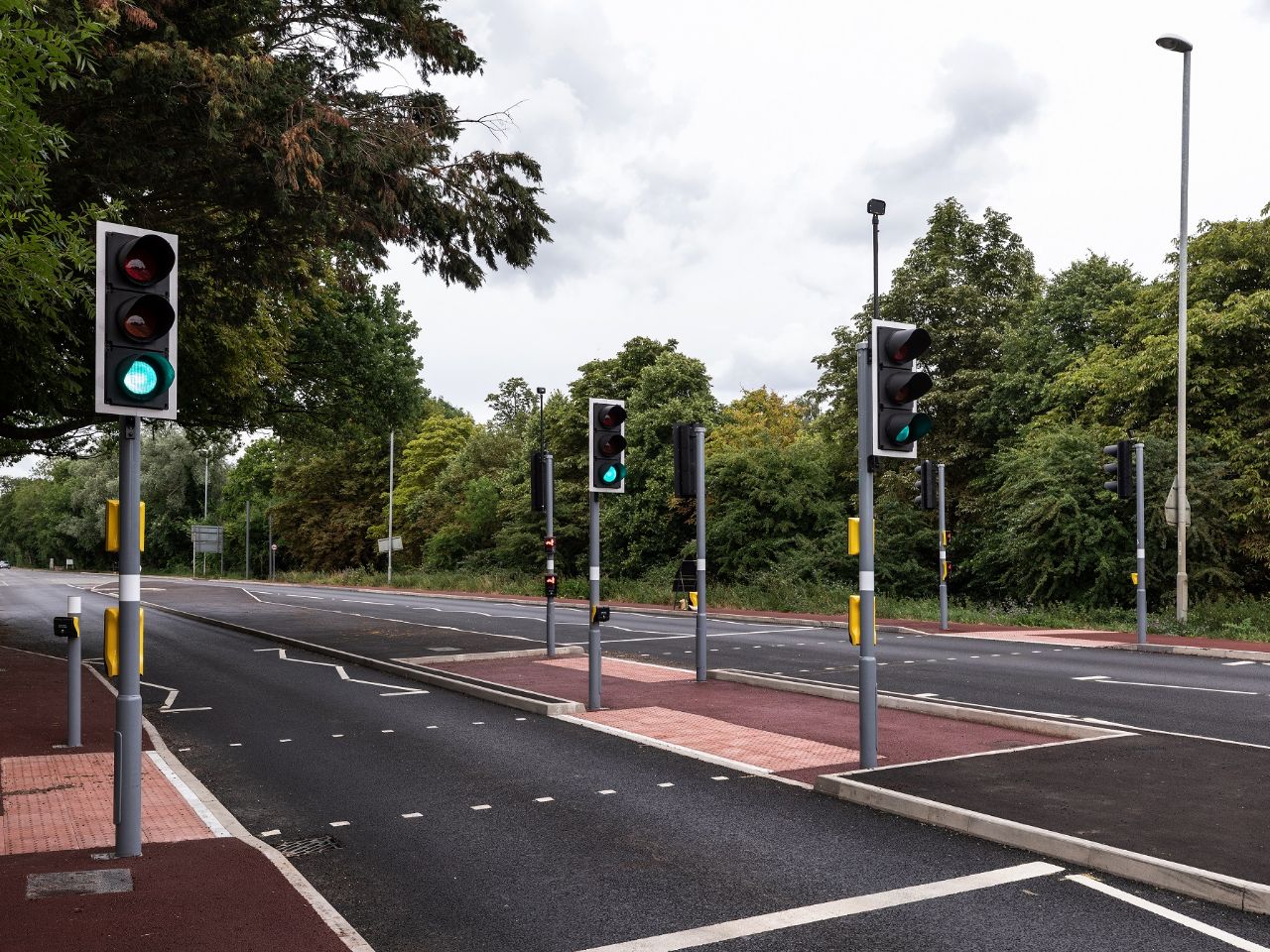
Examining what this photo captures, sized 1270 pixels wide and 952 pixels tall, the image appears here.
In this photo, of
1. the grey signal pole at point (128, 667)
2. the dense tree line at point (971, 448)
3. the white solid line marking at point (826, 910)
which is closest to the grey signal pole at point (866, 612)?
the white solid line marking at point (826, 910)

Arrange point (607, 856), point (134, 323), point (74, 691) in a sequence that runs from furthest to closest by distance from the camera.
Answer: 1. point (74, 691)
2. point (607, 856)
3. point (134, 323)

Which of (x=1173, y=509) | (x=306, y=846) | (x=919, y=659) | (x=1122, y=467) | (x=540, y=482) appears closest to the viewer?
(x=306, y=846)

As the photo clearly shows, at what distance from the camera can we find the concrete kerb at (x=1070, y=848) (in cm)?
530

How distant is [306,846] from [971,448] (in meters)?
34.1

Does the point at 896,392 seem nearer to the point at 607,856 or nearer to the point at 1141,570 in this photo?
the point at 607,856

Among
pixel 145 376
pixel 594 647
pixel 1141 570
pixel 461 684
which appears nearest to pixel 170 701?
pixel 461 684

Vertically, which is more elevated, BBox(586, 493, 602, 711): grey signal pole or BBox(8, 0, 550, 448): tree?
BBox(8, 0, 550, 448): tree

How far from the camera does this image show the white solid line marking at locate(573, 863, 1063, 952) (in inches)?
194

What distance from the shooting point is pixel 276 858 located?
617cm

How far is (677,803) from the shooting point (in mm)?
7676

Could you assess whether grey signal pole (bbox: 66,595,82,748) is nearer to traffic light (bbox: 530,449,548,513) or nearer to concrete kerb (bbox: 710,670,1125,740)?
concrete kerb (bbox: 710,670,1125,740)

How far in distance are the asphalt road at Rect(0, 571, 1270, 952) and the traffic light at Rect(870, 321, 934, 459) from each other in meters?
2.88

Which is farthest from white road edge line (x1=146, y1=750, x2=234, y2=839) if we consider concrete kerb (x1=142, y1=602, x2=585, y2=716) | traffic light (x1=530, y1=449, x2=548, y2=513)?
traffic light (x1=530, y1=449, x2=548, y2=513)

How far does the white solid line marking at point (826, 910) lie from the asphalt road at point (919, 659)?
558 centimetres
